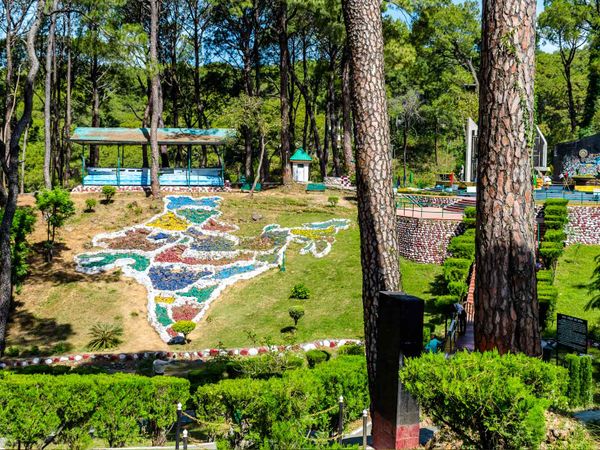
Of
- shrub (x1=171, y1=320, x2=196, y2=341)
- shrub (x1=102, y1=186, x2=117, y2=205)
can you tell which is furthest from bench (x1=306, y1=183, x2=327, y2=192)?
shrub (x1=171, y1=320, x2=196, y2=341)

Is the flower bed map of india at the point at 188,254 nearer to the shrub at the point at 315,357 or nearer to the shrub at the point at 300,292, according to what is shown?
the shrub at the point at 300,292

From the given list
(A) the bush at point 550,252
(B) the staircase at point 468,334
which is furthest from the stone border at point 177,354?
(A) the bush at point 550,252

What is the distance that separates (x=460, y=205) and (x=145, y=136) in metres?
18.5

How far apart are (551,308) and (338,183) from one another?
22.4m

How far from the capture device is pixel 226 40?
47500 mm

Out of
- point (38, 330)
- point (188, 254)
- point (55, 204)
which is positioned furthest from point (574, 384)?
point (55, 204)

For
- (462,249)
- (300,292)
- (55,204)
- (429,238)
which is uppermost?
(55,204)

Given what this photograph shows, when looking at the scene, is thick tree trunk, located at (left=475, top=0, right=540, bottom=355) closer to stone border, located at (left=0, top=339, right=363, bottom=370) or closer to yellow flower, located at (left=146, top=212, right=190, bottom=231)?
stone border, located at (left=0, top=339, right=363, bottom=370)

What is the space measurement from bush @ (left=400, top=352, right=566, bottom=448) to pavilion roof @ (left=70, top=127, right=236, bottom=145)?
3124 centimetres

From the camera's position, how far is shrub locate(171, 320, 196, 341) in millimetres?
19812

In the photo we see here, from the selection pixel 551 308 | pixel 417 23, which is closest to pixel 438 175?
pixel 417 23

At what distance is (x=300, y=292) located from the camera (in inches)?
897

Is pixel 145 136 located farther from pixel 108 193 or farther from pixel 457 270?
pixel 457 270

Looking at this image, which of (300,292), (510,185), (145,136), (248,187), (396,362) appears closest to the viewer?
(510,185)
